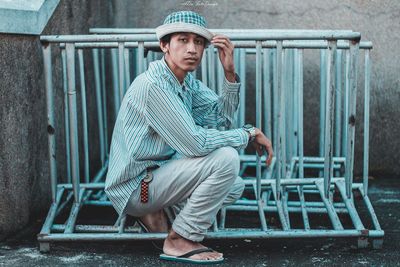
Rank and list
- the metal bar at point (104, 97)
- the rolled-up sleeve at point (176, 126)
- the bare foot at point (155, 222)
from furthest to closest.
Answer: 1. the metal bar at point (104, 97)
2. the bare foot at point (155, 222)
3. the rolled-up sleeve at point (176, 126)

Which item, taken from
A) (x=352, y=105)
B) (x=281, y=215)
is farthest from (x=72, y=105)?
(x=352, y=105)

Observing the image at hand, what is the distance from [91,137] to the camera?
6566 mm

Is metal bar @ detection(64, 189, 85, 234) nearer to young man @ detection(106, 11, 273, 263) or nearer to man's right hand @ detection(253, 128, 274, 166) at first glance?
young man @ detection(106, 11, 273, 263)

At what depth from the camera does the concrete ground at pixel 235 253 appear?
4.65 meters

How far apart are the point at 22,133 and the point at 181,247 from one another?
4.04 ft

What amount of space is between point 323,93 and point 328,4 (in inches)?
32.2

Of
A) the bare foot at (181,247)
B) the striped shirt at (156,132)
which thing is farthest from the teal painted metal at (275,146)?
the striped shirt at (156,132)

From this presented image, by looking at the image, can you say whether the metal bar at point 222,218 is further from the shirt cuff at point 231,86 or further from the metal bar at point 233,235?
the shirt cuff at point 231,86

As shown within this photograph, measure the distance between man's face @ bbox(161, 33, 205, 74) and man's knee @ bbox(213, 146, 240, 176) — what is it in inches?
18.7

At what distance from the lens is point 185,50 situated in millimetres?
4523

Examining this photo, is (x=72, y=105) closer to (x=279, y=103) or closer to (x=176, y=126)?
(x=176, y=126)

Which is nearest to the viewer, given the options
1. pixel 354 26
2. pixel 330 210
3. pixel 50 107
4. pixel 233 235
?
pixel 233 235

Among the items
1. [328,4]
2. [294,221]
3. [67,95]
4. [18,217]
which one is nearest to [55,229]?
[18,217]

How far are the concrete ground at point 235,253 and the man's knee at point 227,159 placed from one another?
1.74ft
